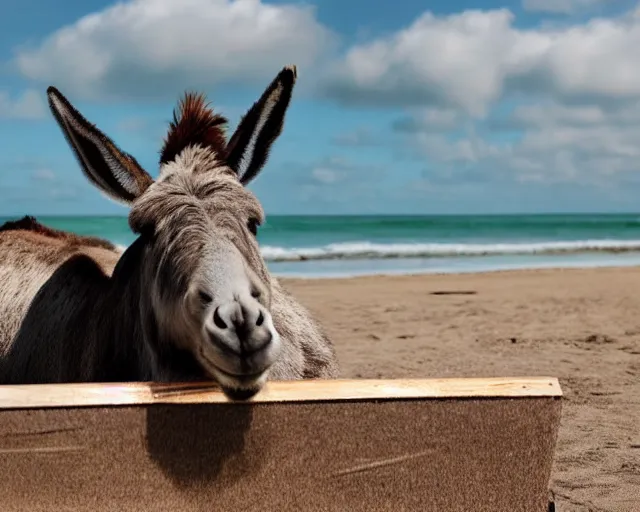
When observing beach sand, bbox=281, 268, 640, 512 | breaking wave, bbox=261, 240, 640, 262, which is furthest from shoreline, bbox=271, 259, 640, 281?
breaking wave, bbox=261, 240, 640, 262

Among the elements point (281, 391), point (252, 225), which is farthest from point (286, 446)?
point (252, 225)

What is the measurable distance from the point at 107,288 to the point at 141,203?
3.55 feet

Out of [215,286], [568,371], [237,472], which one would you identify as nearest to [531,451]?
[237,472]

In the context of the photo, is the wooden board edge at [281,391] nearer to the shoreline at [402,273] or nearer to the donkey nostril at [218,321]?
the donkey nostril at [218,321]

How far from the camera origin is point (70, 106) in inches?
155

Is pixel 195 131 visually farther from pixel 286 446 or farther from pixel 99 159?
pixel 286 446

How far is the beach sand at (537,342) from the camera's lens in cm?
576

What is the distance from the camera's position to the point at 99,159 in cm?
397

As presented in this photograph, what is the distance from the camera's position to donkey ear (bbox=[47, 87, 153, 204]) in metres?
3.93

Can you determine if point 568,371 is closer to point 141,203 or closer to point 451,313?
point 451,313

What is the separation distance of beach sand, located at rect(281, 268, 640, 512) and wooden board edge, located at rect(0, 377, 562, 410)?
6.74 feet

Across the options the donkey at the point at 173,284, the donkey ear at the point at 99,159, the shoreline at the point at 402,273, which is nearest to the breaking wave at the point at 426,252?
the shoreline at the point at 402,273

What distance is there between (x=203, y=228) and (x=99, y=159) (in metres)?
0.86

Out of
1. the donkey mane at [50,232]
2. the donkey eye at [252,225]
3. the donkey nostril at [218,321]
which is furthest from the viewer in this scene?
the donkey mane at [50,232]
